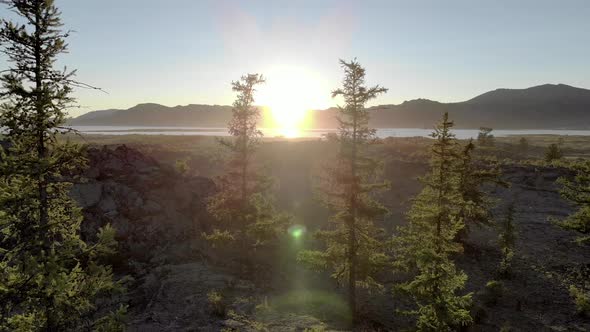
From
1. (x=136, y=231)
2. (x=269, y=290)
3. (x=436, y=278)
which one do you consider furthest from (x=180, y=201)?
(x=436, y=278)

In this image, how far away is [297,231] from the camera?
107 feet

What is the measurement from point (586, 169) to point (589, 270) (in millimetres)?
12579

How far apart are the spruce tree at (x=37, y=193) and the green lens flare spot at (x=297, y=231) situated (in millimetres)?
21964

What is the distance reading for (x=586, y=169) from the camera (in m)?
17.2

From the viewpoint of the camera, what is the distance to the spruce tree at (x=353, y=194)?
16.1 m

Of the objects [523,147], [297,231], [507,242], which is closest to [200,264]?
[297,231]

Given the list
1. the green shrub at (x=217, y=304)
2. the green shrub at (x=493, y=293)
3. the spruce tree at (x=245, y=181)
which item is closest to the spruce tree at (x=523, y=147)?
the green shrub at (x=493, y=293)

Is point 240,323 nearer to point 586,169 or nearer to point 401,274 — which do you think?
point 401,274

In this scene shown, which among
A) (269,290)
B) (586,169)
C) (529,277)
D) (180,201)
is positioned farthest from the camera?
(180,201)

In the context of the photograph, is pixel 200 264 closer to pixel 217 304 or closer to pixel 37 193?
pixel 217 304

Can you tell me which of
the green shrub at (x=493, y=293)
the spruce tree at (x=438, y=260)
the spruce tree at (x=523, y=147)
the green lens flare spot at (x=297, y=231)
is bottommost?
the green shrub at (x=493, y=293)

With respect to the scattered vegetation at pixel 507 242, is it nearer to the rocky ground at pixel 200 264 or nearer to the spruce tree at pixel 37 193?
the rocky ground at pixel 200 264

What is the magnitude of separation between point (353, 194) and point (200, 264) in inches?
507

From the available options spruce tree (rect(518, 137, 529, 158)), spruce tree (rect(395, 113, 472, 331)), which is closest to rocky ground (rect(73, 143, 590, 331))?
spruce tree (rect(395, 113, 472, 331))
